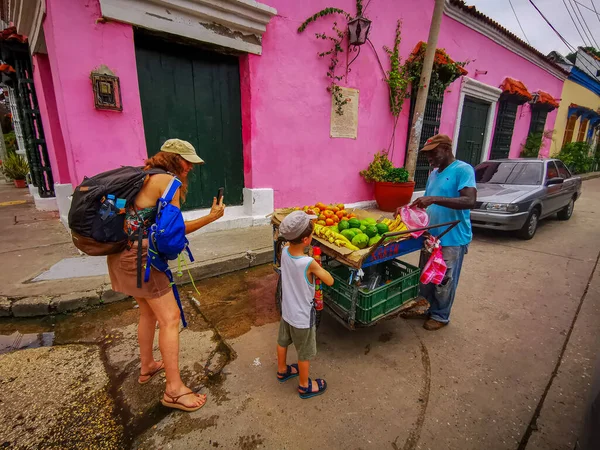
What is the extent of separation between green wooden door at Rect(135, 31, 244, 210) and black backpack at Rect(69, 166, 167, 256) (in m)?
3.54

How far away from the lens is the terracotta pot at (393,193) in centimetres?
711

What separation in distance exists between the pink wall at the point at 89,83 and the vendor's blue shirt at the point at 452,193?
4164mm

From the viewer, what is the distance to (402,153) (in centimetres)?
828

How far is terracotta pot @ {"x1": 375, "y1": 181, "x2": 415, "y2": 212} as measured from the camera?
7.11 m

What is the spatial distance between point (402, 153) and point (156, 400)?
7.92m

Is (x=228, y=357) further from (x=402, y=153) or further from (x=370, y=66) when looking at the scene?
(x=402, y=153)

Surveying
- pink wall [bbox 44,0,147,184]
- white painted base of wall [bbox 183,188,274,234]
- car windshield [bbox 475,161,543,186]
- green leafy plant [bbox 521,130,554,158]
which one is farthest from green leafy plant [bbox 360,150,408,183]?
green leafy plant [bbox 521,130,554,158]

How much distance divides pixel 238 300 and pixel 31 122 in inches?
263

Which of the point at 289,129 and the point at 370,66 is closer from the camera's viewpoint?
the point at 289,129

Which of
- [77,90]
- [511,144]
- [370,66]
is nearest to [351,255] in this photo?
[77,90]

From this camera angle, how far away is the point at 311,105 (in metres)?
6.16

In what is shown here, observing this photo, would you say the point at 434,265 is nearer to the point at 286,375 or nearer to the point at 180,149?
the point at 286,375

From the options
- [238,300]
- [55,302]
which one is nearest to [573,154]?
[238,300]

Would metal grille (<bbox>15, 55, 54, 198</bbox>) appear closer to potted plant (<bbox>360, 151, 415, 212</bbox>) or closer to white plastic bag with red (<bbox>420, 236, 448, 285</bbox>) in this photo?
potted plant (<bbox>360, 151, 415, 212</bbox>)
